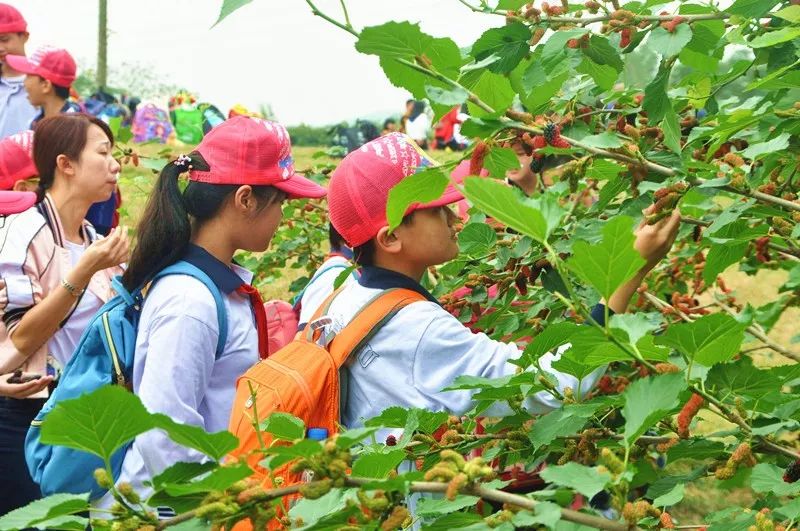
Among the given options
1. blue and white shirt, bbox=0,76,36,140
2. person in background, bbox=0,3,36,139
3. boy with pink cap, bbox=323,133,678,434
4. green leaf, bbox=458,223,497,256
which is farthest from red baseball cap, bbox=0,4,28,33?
green leaf, bbox=458,223,497,256

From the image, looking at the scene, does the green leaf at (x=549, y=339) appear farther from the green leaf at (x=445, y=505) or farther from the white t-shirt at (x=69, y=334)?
the white t-shirt at (x=69, y=334)

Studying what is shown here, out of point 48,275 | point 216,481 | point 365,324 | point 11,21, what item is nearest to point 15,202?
point 48,275

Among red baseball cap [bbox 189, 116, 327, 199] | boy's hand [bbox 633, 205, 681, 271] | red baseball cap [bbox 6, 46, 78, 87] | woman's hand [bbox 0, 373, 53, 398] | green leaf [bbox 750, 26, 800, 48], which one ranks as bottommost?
woman's hand [bbox 0, 373, 53, 398]

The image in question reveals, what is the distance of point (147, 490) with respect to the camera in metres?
2.32

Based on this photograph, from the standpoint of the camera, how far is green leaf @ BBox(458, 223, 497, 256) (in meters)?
2.12

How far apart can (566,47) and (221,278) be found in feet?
4.10

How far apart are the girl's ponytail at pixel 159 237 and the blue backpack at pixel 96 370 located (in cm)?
3

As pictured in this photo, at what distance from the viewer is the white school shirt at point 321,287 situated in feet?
9.73

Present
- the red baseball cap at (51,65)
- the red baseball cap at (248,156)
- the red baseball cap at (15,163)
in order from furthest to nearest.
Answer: the red baseball cap at (51,65) < the red baseball cap at (15,163) < the red baseball cap at (248,156)

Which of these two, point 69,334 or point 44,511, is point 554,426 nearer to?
point 44,511

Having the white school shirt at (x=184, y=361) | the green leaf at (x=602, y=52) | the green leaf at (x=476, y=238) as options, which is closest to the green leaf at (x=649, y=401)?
the green leaf at (x=602, y=52)

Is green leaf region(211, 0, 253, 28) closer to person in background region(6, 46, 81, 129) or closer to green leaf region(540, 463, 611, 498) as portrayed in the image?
green leaf region(540, 463, 611, 498)

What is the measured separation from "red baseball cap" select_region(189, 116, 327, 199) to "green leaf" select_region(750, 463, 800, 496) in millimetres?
1621

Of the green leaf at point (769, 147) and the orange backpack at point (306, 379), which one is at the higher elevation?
the green leaf at point (769, 147)
